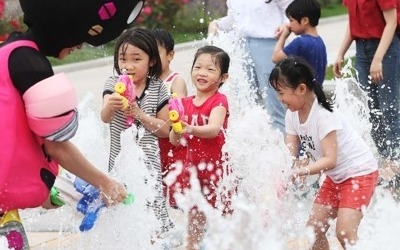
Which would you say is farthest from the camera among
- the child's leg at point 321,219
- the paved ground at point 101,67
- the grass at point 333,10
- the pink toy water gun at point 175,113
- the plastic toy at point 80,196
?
the grass at point 333,10

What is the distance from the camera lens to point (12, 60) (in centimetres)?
362

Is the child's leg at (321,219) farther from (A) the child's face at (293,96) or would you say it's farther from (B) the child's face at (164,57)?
(B) the child's face at (164,57)

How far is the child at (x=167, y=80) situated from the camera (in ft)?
17.5

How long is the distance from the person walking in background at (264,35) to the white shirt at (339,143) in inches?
93.4

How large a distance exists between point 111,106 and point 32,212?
1806 mm

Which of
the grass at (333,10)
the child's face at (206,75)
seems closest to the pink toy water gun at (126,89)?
the child's face at (206,75)

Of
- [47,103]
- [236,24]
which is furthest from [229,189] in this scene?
[236,24]

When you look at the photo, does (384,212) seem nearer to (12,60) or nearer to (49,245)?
(49,245)

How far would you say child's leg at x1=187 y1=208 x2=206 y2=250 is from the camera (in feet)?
16.9

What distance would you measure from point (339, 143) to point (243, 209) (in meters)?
0.71

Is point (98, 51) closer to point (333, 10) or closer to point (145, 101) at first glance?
point (333, 10)

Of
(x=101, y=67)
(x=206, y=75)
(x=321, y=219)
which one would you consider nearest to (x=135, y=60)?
(x=206, y=75)

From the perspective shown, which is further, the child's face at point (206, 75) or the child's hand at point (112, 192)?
the child's face at point (206, 75)

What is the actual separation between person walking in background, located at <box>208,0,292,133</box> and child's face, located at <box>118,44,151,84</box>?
7.17ft
